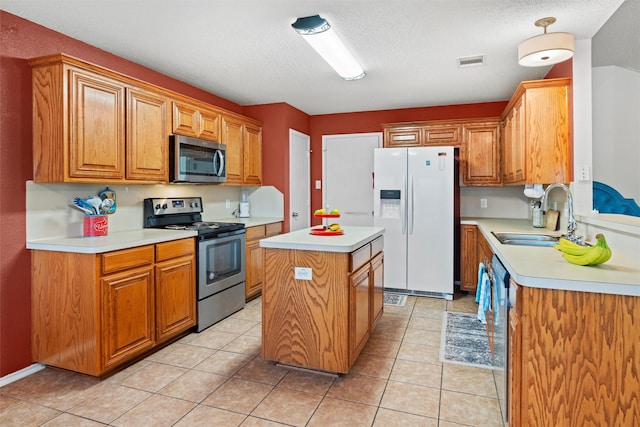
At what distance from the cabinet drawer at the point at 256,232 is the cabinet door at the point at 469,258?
2326 millimetres

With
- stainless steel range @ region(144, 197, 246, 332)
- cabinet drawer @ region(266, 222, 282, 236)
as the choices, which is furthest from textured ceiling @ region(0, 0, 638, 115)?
cabinet drawer @ region(266, 222, 282, 236)

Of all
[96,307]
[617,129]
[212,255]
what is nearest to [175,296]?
[212,255]

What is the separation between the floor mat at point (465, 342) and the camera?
2.64 meters

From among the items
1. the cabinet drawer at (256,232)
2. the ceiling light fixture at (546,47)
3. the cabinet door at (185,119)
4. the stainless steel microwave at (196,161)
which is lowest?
the cabinet drawer at (256,232)

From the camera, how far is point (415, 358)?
8.77 ft

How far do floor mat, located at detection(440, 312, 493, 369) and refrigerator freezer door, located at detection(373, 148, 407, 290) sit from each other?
2.89 feet

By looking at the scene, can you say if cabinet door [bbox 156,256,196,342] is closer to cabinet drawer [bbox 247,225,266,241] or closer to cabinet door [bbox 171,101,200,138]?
cabinet drawer [bbox 247,225,266,241]

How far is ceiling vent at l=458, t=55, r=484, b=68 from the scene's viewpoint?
316 cm

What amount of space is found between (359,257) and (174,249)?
1.47 metres

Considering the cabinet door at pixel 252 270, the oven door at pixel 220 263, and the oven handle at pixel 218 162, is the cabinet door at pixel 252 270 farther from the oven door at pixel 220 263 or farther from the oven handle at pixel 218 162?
the oven handle at pixel 218 162

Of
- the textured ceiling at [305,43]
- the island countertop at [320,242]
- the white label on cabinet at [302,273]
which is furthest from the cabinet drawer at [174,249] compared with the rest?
the textured ceiling at [305,43]

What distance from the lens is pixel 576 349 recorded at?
144 cm

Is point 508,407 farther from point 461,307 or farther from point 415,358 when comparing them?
point 461,307

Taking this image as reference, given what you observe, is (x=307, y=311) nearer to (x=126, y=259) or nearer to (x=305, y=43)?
(x=126, y=259)
